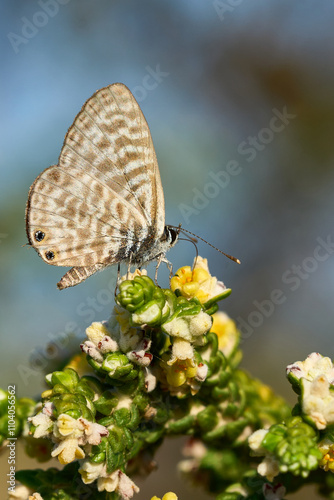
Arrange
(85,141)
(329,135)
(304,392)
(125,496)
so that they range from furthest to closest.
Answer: (329,135) → (85,141) → (125,496) → (304,392)

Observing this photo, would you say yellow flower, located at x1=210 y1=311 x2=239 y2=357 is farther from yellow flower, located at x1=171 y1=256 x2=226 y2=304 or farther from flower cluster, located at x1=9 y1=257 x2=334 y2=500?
yellow flower, located at x1=171 y1=256 x2=226 y2=304

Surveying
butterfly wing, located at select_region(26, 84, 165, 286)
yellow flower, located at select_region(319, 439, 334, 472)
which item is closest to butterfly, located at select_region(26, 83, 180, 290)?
butterfly wing, located at select_region(26, 84, 165, 286)

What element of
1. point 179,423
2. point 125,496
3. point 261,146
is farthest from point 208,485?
point 261,146

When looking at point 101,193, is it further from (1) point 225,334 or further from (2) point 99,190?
(1) point 225,334

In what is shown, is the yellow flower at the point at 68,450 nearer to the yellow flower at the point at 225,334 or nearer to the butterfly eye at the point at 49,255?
the yellow flower at the point at 225,334

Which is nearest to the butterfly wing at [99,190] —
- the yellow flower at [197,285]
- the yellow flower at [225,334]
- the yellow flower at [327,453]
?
the yellow flower at [225,334]

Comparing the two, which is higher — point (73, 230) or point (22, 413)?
point (73, 230)

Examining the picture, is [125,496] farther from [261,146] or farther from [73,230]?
[261,146]
